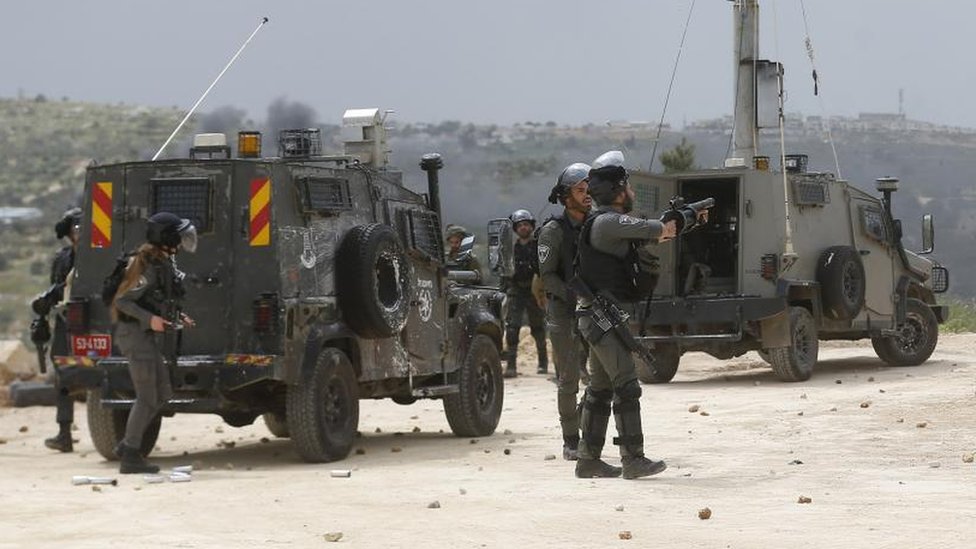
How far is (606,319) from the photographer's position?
1135 centimetres

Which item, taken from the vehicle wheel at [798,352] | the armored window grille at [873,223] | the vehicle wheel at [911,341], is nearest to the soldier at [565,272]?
the vehicle wheel at [798,352]

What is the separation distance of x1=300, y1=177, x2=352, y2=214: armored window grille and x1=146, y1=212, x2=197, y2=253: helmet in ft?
3.05

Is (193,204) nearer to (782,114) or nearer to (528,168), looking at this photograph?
(782,114)

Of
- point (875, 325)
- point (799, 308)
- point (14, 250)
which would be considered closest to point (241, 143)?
point (799, 308)

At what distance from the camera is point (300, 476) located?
1215 centimetres

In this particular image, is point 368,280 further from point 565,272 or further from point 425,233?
point 425,233

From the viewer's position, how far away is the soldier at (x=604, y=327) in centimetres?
1135

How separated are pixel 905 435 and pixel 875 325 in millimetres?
7120

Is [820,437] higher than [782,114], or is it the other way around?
[782,114]

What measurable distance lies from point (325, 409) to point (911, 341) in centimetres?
1012

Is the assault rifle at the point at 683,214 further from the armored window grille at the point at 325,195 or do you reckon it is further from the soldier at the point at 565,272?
the armored window grille at the point at 325,195

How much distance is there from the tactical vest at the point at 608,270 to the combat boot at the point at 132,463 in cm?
308

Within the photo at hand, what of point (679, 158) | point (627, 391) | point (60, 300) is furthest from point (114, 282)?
point (679, 158)

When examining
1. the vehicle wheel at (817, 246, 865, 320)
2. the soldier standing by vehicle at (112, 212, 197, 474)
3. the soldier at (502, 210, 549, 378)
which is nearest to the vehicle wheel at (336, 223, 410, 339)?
the soldier standing by vehicle at (112, 212, 197, 474)
